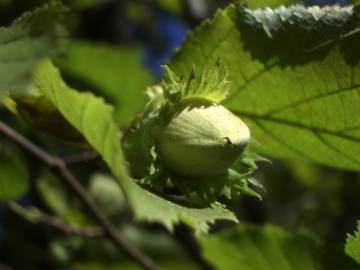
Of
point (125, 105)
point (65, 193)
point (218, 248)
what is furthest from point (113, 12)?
point (218, 248)

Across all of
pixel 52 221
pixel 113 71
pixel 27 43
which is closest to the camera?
pixel 27 43

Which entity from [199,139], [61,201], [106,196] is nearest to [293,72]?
[199,139]

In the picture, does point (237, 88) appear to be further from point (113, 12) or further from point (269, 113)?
point (113, 12)

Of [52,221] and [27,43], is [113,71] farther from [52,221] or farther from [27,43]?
[27,43]

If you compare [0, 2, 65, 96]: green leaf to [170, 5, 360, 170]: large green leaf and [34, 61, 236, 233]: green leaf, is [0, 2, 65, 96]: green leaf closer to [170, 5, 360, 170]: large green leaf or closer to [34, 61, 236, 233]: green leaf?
[34, 61, 236, 233]: green leaf

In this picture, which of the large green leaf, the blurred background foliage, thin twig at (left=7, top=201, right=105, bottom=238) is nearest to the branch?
the blurred background foliage

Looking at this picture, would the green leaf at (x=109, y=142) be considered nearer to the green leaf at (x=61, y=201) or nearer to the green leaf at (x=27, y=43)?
the green leaf at (x=27, y=43)
